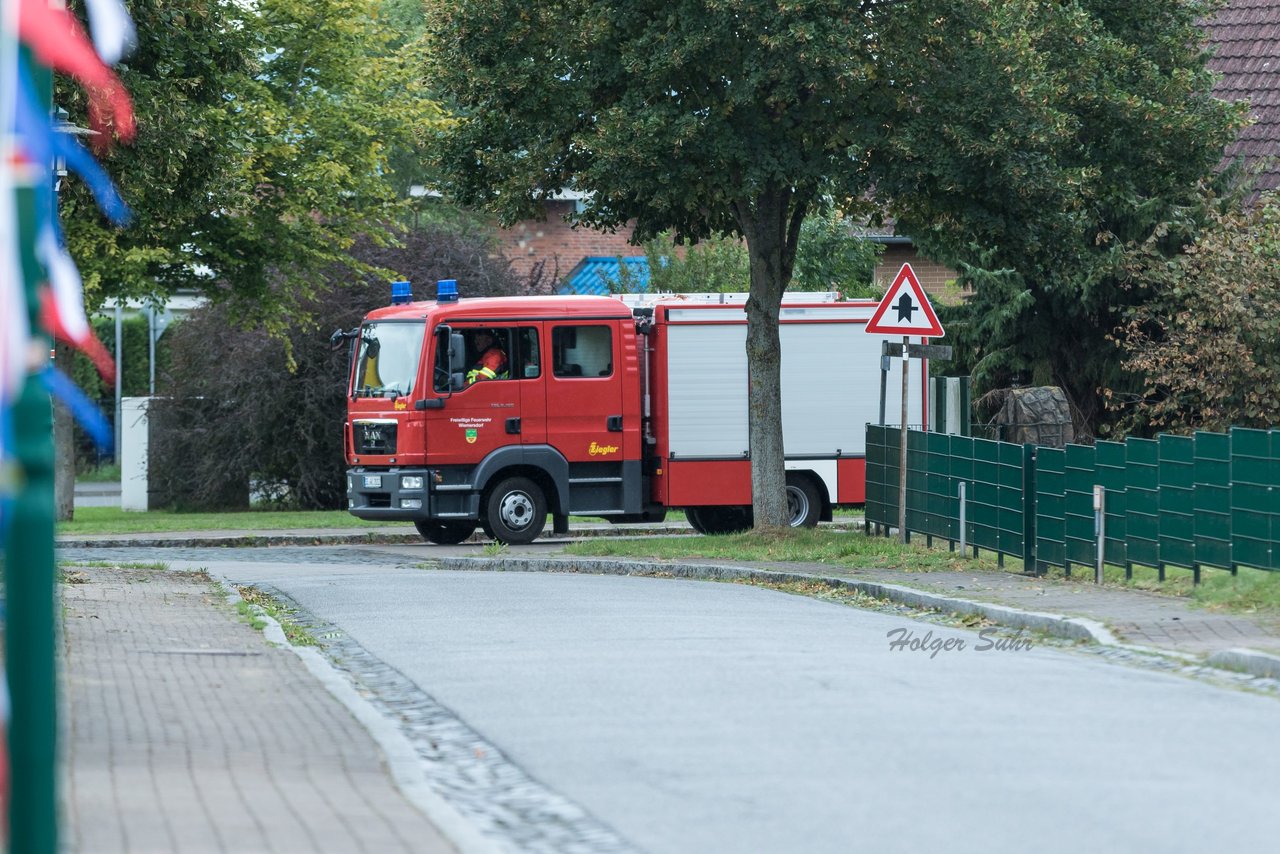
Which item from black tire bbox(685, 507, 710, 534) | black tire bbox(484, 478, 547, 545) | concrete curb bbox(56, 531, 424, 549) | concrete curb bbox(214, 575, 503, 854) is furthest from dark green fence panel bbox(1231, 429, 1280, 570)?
concrete curb bbox(56, 531, 424, 549)

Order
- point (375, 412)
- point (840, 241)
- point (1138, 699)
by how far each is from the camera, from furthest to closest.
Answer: point (840, 241), point (375, 412), point (1138, 699)

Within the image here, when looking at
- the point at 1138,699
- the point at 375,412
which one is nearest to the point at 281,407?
the point at 375,412

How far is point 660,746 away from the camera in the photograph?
8.42m

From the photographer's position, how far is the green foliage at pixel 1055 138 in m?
19.5

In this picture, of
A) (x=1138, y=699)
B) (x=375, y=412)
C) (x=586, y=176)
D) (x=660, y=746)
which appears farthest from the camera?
(x=375, y=412)

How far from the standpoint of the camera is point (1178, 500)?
15.4 m

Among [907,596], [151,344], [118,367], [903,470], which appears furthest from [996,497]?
[118,367]

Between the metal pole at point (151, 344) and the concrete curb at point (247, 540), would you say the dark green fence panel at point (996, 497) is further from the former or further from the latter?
the metal pole at point (151, 344)

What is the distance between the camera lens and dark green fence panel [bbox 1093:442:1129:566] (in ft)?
53.0

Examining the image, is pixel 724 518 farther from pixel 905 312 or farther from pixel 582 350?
pixel 905 312

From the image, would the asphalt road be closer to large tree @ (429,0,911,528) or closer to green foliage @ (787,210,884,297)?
large tree @ (429,0,911,528)

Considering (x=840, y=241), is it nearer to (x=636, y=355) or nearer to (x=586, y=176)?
(x=636, y=355)

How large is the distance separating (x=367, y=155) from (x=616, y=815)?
26978mm

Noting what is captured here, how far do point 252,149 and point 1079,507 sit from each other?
50.4ft
